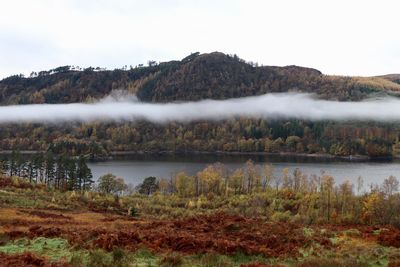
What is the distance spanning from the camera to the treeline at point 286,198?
72.9 metres

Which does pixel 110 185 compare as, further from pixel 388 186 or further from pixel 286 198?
pixel 388 186

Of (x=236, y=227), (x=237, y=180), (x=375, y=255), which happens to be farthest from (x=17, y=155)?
(x=375, y=255)

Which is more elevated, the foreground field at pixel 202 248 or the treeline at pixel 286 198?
the foreground field at pixel 202 248

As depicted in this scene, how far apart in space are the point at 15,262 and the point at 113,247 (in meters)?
4.19

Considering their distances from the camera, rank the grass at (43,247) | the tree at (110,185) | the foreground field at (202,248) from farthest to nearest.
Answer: the tree at (110,185) < the grass at (43,247) < the foreground field at (202,248)

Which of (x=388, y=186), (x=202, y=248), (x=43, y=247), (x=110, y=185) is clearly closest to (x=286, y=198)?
(x=388, y=186)

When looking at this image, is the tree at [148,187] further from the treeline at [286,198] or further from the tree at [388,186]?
the tree at [388,186]

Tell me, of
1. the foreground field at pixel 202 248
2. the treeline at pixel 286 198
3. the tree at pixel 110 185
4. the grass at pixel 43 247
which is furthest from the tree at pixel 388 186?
the grass at pixel 43 247

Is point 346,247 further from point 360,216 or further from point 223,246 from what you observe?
point 360,216

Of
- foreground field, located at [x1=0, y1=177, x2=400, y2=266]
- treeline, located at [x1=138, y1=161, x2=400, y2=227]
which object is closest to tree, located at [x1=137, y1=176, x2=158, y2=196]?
treeline, located at [x1=138, y1=161, x2=400, y2=227]

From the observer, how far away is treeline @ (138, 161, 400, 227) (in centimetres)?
7288

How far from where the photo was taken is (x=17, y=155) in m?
122

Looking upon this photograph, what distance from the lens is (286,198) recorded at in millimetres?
100000

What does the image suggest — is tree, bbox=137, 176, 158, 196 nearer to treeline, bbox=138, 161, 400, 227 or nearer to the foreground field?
treeline, bbox=138, 161, 400, 227
